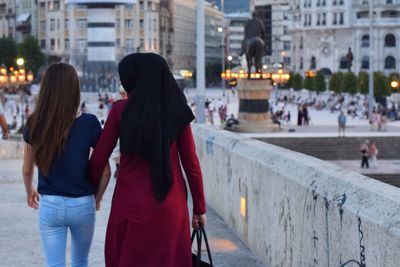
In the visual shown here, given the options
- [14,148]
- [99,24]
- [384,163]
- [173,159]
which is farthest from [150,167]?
[99,24]

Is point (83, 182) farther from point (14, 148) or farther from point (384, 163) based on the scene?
point (384, 163)

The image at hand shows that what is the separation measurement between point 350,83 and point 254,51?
57.5m

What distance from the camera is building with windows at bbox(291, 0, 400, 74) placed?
129625 mm

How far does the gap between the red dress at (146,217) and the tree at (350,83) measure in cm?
9355

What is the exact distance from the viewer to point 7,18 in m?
149

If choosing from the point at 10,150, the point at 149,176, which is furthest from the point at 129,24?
the point at 149,176

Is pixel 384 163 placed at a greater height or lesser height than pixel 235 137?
lesser

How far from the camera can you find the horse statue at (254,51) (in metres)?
42.2

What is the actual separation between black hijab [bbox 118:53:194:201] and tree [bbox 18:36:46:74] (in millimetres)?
113864

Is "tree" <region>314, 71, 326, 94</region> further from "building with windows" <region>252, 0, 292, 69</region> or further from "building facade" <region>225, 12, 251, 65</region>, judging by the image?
"building facade" <region>225, 12, 251, 65</region>

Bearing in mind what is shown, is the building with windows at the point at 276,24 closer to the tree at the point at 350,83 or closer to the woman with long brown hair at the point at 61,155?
the tree at the point at 350,83

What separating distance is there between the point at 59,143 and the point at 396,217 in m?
2.08

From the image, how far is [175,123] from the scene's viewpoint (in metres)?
5.41

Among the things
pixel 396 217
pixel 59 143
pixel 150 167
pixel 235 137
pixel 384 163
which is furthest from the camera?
pixel 384 163
